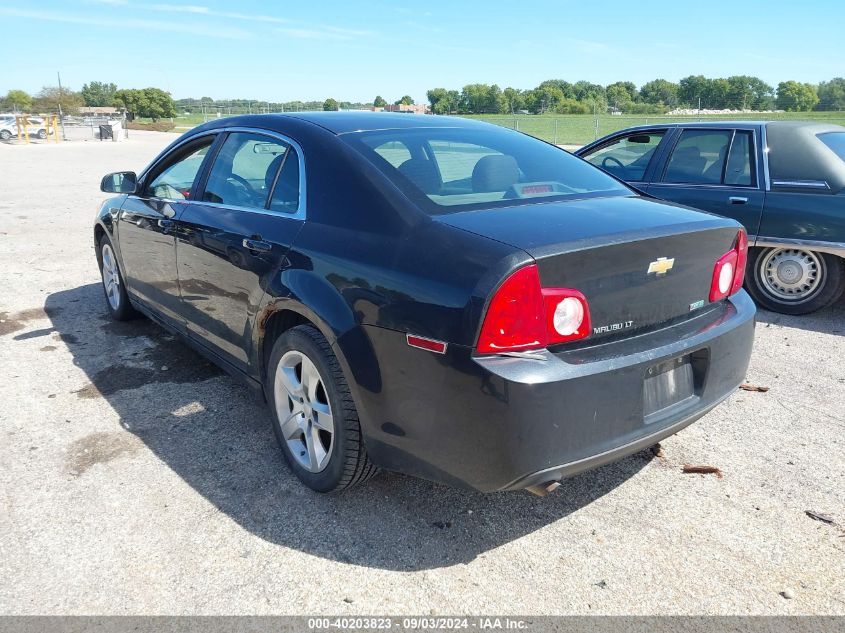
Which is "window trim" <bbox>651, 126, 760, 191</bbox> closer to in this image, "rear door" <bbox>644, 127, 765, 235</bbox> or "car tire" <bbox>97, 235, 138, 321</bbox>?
"rear door" <bbox>644, 127, 765, 235</bbox>

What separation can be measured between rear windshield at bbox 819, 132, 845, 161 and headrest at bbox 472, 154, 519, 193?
157 inches

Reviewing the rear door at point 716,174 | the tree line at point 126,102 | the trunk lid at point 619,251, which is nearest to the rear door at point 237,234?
the trunk lid at point 619,251

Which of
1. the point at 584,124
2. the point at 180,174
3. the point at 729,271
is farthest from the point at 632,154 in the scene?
the point at 584,124

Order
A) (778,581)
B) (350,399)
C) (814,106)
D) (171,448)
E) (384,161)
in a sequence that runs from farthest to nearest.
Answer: (814,106) < (171,448) < (384,161) < (350,399) < (778,581)

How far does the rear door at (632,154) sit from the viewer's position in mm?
6637

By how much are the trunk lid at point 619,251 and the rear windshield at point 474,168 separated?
0.18 meters

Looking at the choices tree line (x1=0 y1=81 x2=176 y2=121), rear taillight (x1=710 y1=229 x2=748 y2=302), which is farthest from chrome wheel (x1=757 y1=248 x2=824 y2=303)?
tree line (x1=0 y1=81 x2=176 y2=121)

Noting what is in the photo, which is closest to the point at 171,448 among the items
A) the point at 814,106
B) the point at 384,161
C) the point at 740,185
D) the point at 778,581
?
the point at 384,161

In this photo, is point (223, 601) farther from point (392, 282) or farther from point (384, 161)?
point (384, 161)

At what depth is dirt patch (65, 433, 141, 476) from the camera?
337 cm

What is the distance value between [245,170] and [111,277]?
8.46 feet

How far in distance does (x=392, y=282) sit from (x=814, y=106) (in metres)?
41.1

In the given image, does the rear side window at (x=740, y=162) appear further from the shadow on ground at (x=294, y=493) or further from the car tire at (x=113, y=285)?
the car tire at (x=113, y=285)

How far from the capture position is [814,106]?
3619cm
